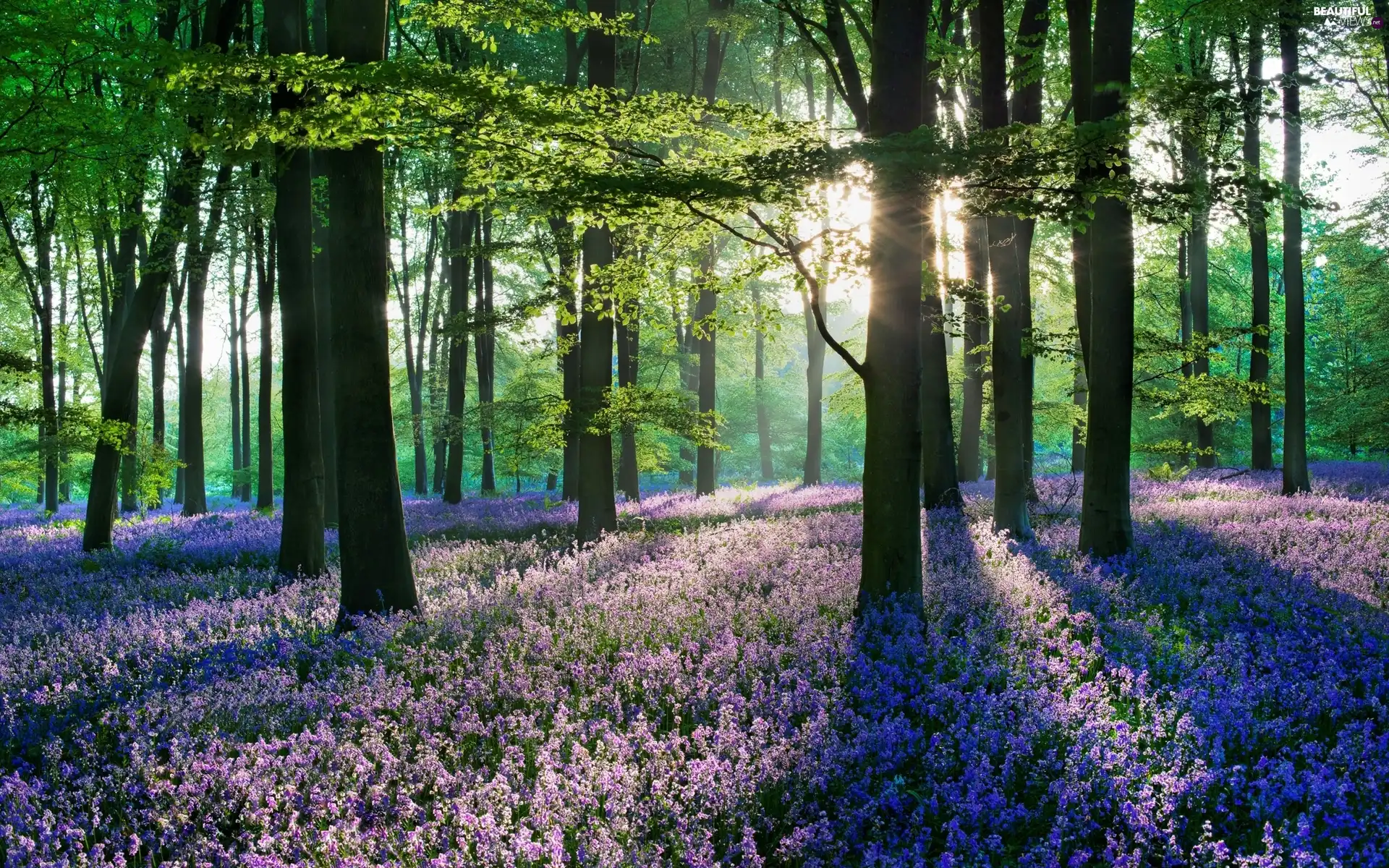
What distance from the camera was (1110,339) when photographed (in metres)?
9.19

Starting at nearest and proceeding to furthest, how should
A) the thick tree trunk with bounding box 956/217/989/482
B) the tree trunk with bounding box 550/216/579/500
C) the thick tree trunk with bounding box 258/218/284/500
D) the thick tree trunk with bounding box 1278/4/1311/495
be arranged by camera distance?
the tree trunk with bounding box 550/216/579/500 → the thick tree trunk with bounding box 956/217/989/482 → the thick tree trunk with bounding box 1278/4/1311/495 → the thick tree trunk with bounding box 258/218/284/500

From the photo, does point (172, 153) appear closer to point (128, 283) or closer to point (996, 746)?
point (128, 283)

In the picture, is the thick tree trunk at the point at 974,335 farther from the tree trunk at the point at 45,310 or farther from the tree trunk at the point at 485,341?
the tree trunk at the point at 45,310

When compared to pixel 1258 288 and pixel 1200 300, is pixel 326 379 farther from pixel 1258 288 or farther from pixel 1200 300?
pixel 1200 300

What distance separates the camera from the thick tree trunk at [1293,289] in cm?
1484

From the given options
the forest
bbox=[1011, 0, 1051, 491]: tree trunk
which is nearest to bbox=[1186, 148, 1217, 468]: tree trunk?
the forest

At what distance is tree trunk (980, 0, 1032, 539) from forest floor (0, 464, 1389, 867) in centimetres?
243

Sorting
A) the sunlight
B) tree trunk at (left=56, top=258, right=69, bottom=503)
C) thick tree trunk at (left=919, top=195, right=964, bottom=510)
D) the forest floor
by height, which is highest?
tree trunk at (left=56, top=258, right=69, bottom=503)

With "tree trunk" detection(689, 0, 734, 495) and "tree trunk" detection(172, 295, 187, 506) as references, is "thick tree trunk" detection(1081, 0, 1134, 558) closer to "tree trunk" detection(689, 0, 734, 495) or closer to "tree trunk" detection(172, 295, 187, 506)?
"tree trunk" detection(689, 0, 734, 495)

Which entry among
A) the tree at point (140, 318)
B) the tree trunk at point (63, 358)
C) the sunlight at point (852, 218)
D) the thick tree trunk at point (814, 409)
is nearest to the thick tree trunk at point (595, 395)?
the sunlight at point (852, 218)

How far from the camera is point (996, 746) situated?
3990mm

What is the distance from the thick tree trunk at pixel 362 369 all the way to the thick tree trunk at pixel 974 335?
7.41 m

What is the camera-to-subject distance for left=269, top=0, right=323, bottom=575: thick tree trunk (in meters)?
10.0

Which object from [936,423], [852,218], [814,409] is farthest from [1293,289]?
[814,409]
